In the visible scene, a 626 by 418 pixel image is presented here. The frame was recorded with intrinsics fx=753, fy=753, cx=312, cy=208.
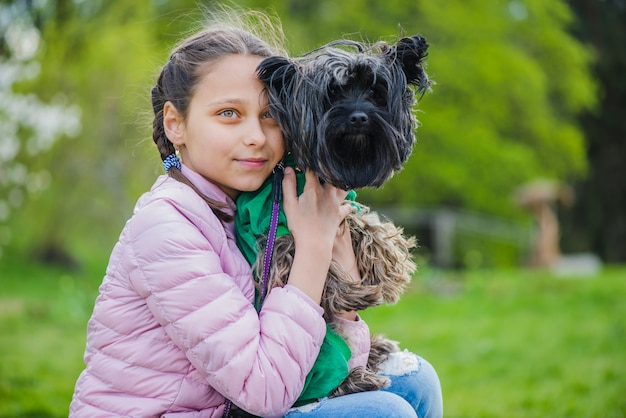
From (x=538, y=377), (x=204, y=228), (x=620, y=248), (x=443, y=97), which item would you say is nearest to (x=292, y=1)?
(x=443, y=97)

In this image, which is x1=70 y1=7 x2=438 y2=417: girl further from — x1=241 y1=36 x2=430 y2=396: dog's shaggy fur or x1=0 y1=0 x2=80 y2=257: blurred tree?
x1=0 y1=0 x2=80 y2=257: blurred tree

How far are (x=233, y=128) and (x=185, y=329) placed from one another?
1.97ft

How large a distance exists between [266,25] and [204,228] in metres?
0.83

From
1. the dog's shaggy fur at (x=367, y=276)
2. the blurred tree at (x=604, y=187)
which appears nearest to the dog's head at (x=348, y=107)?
the dog's shaggy fur at (x=367, y=276)

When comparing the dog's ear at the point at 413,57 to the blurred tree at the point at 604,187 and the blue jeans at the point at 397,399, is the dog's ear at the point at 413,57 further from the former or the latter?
the blurred tree at the point at 604,187

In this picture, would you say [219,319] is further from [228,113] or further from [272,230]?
[228,113]

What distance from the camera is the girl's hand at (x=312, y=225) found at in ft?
6.99

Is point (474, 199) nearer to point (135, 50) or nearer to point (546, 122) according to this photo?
point (546, 122)

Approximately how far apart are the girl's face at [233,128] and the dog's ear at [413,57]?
403 mm

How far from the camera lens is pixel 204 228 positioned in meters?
2.11

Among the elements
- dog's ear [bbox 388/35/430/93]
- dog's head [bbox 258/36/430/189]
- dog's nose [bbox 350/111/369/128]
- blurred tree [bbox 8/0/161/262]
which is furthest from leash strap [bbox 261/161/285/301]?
blurred tree [bbox 8/0/161/262]

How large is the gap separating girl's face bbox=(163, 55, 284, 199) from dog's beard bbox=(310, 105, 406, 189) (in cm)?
19

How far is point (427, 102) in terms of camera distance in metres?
14.1

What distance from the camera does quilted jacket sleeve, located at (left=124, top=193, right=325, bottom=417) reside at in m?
1.96
